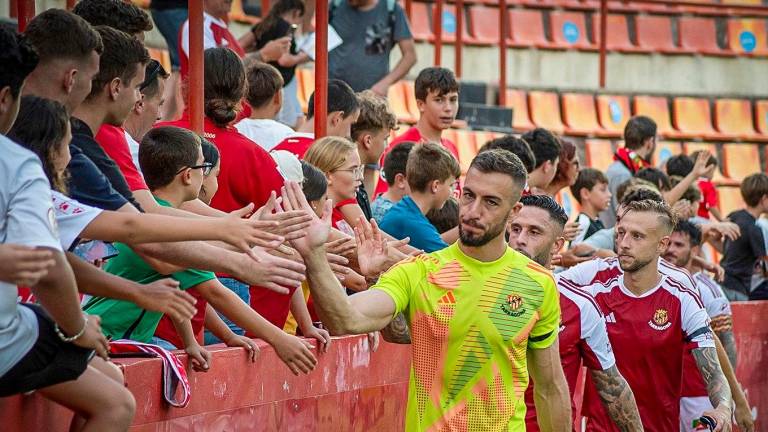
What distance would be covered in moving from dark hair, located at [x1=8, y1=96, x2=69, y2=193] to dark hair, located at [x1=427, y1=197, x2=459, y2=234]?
13.6 ft

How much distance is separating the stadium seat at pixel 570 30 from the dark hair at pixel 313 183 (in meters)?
12.1

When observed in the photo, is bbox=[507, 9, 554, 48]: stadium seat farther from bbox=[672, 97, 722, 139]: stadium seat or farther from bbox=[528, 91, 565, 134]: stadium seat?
bbox=[672, 97, 722, 139]: stadium seat

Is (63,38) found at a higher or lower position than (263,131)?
higher

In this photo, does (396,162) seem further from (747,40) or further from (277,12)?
(747,40)

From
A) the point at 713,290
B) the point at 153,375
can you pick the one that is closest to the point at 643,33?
the point at 713,290

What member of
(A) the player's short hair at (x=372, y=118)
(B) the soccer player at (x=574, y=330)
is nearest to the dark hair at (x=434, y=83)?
(A) the player's short hair at (x=372, y=118)

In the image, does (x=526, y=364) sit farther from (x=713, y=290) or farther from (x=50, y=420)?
(x=713, y=290)

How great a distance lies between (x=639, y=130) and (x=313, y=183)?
19.5ft

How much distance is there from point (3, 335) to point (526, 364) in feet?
7.27

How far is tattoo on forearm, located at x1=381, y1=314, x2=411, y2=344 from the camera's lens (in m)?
5.50

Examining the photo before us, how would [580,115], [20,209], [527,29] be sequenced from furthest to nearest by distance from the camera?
[527,29]
[580,115]
[20,209]

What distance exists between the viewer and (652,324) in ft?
24.3

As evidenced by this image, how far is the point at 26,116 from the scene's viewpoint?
4.42 meters

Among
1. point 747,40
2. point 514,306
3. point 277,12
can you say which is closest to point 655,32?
point 747,40
